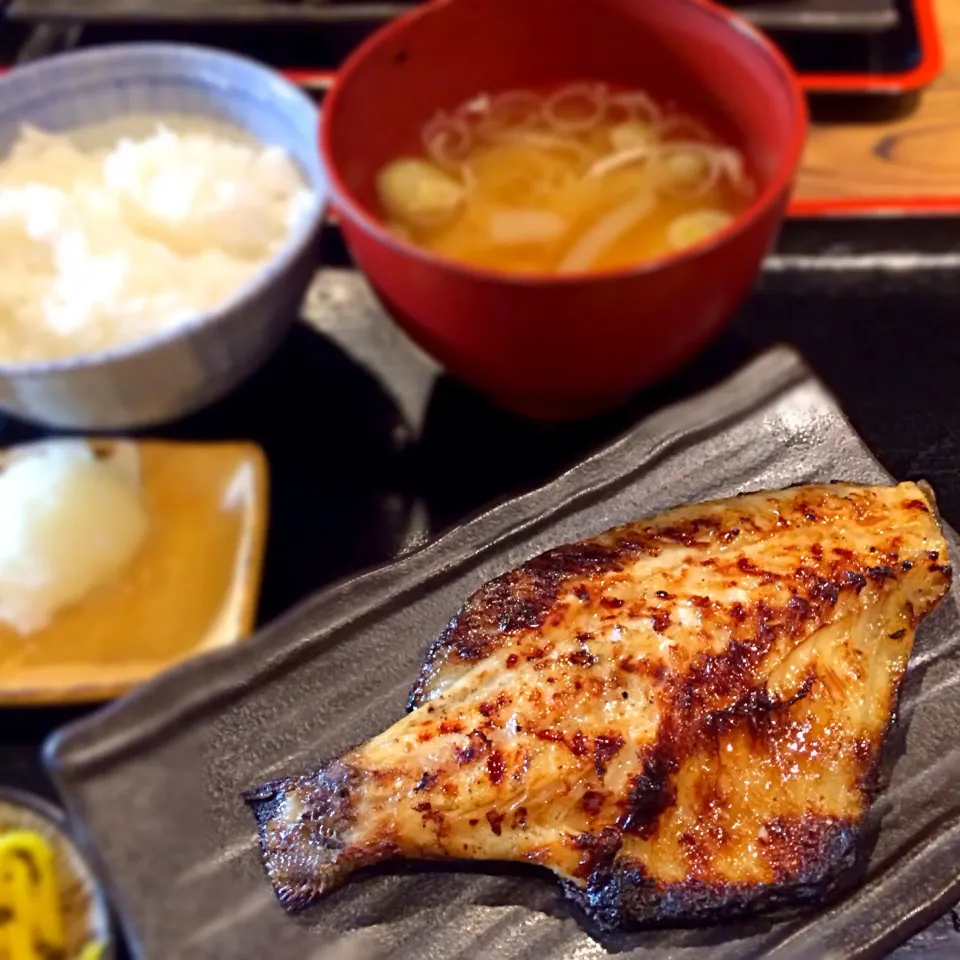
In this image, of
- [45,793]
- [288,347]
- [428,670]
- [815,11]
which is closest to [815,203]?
[815,11]

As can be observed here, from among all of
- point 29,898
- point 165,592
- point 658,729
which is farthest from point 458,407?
point 29,898

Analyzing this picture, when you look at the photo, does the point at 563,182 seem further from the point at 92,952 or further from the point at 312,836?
the point at 92,952

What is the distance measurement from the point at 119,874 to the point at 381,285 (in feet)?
2.62

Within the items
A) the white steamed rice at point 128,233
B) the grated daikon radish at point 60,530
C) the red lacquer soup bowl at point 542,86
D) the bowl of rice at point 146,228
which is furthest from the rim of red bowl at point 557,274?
the grated daikon radish at point 60,530

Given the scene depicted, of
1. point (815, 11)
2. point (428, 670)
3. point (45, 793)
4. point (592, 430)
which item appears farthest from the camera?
point (815, 11)

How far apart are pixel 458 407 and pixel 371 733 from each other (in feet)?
2.04

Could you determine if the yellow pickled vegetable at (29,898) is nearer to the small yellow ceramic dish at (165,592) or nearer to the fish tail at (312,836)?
the small yellow ceramic dish at (165,592)

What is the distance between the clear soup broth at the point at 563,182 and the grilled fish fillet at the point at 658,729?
513mm

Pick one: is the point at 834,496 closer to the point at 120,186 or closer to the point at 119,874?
the point at 119,874

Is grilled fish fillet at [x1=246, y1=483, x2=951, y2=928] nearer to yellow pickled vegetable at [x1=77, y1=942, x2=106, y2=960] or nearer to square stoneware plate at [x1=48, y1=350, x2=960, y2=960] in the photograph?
square stoneware plate at [x1=48, y1=350, x2=960, y2=960]

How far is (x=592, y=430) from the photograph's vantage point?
1.52 metres

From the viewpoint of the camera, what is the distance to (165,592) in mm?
1433

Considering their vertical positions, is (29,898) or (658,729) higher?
(658,729)

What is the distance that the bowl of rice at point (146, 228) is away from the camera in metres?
1.42
